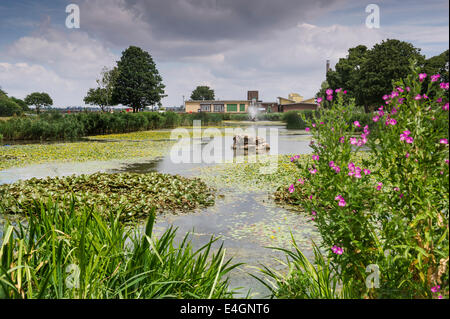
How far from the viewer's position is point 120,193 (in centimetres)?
737

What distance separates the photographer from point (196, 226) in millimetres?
5691

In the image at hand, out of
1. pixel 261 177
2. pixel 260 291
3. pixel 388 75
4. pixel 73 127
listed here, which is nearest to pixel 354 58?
pixel 388 75

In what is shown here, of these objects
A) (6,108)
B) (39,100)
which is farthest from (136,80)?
(39,100)

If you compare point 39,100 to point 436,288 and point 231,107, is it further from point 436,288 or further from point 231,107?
point 436,288

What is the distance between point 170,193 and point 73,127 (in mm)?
19250

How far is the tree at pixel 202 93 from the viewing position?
87.9m

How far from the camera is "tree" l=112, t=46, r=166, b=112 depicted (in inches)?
1779

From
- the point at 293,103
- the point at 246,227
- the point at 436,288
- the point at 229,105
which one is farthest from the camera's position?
the point at 293,103

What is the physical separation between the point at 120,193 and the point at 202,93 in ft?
270

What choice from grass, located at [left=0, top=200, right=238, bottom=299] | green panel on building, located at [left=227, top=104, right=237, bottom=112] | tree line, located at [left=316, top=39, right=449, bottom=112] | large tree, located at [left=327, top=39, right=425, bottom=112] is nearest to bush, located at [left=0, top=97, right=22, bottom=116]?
tree line, located at [left=316, top=39, right=449, bottom=112]

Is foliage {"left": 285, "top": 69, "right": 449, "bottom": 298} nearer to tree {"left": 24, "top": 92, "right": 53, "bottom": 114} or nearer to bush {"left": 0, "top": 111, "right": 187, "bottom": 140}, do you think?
bush {"left": 0, "top": 111, "right": 187, "bottom": 140}

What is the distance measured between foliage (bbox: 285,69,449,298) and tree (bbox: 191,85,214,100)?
86536 millimetres

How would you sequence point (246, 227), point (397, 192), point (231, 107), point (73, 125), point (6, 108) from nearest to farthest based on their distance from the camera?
point (397, 192), point (246, 227), point (73, 125), point (6, 108), point (231, 107)

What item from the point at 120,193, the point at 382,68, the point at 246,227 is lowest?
the point at 246,227
